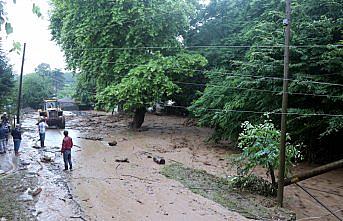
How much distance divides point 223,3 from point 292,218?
19646mm

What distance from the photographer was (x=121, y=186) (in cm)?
1233

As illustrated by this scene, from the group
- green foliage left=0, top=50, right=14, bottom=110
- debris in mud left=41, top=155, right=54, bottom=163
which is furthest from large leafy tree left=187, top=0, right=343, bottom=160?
green foliage left=0, top=50, right=14, bottom=110

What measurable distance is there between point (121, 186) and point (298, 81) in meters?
8.31

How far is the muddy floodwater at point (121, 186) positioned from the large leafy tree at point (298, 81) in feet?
6.57

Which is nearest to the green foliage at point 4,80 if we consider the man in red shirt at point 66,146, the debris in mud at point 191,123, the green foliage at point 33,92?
the debris in mud at point 191,123

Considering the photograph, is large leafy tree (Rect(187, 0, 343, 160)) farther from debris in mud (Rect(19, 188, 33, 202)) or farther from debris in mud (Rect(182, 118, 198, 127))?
debris in mud (Rect(19, 188, 33, 202))

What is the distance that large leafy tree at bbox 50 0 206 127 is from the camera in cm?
2277

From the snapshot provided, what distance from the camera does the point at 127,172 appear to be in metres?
14.5

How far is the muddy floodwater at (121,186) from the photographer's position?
385 inches

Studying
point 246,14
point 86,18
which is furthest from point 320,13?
point 86,18

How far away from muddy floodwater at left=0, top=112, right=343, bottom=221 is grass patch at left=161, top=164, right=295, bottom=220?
0.38m

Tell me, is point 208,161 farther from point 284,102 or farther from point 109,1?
point 109,1

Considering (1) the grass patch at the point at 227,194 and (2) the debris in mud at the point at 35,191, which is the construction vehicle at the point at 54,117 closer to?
(1) the grass patch at the point at 227,194

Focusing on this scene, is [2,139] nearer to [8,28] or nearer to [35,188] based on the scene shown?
[35,188]
